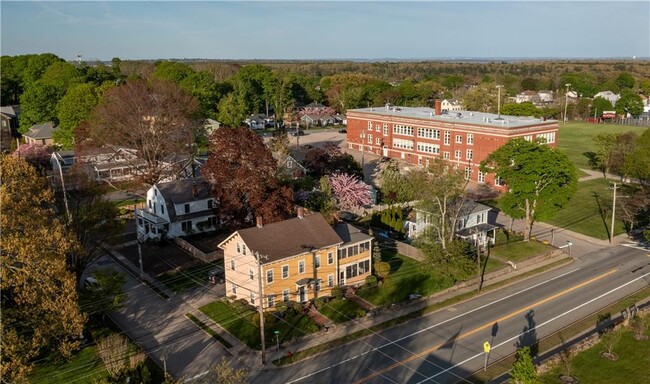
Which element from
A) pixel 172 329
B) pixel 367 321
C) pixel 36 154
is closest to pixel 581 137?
pixel 367 321

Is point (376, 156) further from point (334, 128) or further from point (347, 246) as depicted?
point (347, 246)

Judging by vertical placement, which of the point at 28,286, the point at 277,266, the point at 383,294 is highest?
the point at 28,286

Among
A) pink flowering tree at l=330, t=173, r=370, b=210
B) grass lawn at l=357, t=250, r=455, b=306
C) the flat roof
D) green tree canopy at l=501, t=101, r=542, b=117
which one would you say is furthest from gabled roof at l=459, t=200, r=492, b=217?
green tree canopy at l=501, t=101, r=542, b=117

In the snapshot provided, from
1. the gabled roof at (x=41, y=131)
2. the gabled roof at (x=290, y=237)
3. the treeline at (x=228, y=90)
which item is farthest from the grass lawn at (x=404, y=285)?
the gabled roof at (x=41, y=131)

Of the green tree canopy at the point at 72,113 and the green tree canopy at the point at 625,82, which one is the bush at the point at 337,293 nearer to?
the green tree canopy at the point at 72,113

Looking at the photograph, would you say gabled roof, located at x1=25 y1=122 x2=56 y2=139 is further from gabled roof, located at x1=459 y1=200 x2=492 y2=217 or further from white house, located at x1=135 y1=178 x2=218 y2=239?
gabled roof, located at x1=459 y1=200 x2=492 y2=217

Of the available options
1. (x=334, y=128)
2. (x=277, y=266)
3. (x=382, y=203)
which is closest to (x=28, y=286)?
(x=277, y=266)
